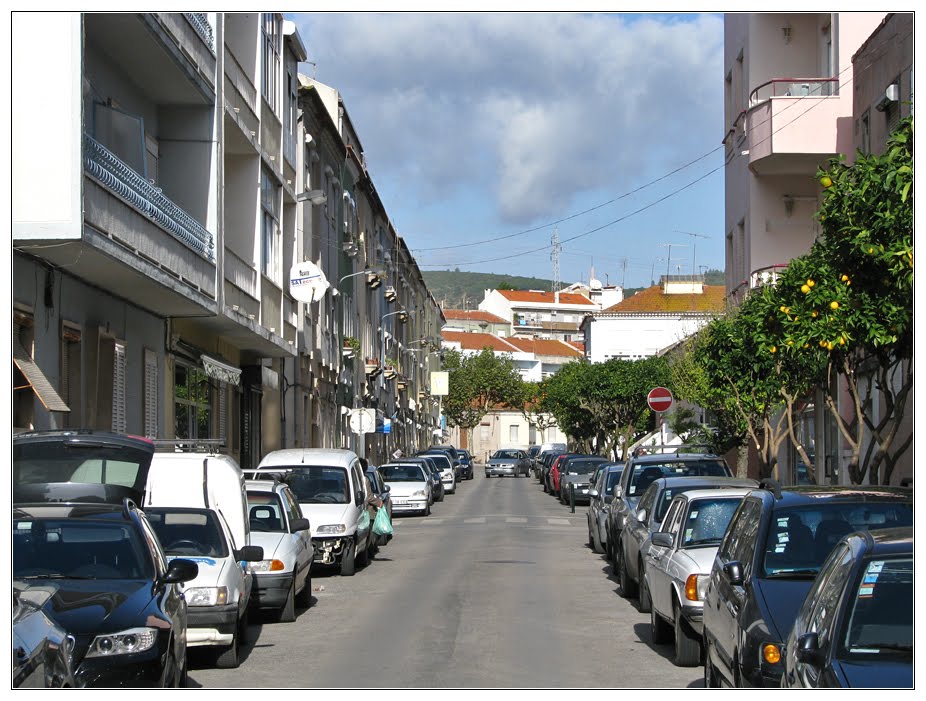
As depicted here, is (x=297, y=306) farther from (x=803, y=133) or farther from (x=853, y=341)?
(x=853, y=341)

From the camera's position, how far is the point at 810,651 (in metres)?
6.25

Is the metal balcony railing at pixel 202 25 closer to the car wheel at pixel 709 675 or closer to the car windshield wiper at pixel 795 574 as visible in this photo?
the car wheel at pixel 709 675

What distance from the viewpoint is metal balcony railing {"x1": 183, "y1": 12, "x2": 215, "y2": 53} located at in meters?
20.9

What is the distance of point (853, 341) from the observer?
1495 centimetres

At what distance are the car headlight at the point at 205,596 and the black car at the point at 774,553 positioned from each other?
4258mm

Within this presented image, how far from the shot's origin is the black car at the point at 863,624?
5.94 m

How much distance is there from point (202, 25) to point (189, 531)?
11768 millimetres

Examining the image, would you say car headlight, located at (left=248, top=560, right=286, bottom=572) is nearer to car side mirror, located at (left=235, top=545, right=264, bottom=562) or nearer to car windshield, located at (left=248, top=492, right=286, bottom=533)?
car windshield, located at (left=248, top=492, right=286, bottom=533)

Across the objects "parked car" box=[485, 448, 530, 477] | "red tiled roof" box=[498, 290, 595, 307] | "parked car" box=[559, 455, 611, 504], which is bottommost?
"parked car" box=[485, 448, 530, 477]

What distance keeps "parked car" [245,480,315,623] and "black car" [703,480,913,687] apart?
19.8 ft

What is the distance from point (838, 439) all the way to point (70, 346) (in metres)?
18.3

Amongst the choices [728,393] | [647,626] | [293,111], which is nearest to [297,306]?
[293,111]

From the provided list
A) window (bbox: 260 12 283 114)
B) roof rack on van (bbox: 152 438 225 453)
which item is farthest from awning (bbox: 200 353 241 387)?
roof rack on van (bbox: 152 438 225 453)

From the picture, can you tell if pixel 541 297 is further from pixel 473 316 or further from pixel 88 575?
pixel 88 575
